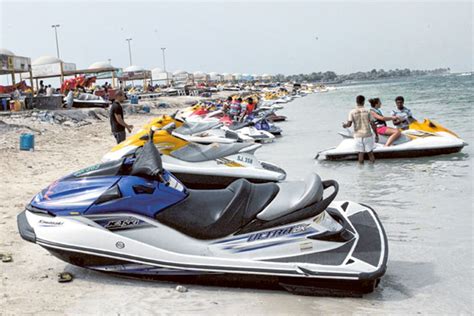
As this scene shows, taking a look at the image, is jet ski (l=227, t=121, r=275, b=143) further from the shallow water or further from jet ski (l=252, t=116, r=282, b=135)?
the shallow water

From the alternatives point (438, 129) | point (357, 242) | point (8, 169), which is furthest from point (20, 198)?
point (438, 129)

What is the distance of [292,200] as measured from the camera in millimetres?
4039

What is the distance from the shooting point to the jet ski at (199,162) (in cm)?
730

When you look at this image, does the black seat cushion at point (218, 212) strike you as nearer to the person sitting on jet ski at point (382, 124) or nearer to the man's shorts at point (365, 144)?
the man's shorts at point (365, 144)

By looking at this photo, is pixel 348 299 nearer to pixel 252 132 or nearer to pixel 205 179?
pixel 205 179

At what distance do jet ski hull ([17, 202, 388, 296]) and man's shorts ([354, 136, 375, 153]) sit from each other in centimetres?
667

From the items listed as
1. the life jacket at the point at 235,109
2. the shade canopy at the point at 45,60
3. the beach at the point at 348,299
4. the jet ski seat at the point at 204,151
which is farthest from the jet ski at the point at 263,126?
the shade canopy at the point at 45,60

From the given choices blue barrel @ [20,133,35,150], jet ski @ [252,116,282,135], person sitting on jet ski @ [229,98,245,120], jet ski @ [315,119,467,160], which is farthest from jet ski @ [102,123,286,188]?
person sitting on jet ski @ [229,98,245,120]

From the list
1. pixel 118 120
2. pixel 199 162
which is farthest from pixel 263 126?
pixel 199 162

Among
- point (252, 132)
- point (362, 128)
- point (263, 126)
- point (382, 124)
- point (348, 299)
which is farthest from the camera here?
point (263, 126)

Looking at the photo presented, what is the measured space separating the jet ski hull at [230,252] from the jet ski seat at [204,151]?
331 centimetres

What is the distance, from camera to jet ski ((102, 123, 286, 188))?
24.0 ft

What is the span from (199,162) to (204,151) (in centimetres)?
23

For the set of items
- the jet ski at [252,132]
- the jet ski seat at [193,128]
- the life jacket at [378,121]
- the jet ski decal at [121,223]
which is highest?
the jet ski seat at [193,128]
